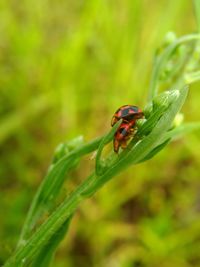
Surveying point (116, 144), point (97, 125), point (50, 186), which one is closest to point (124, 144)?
point (116, 144)

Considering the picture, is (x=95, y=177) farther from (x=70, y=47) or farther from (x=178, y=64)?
(x=70, y=47)

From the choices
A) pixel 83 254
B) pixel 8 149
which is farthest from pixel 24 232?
pixel 8 149

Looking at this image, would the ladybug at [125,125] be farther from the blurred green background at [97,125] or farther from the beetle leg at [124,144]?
the blurred green background at [97,125]

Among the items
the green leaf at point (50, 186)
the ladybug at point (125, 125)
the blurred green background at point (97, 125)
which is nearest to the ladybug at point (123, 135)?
the ladybug at point (125, 125)

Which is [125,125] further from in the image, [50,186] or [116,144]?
[50,186]

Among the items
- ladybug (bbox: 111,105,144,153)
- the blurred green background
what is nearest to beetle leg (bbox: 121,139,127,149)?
ladybug (bbox: 111,105,144,153)

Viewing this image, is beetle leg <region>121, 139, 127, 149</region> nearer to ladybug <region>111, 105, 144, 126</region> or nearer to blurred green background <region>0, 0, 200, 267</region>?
Result: ladybug <region>111, 105, 144, 126</region>

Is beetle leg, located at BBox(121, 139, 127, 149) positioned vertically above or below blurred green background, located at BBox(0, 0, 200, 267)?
below
